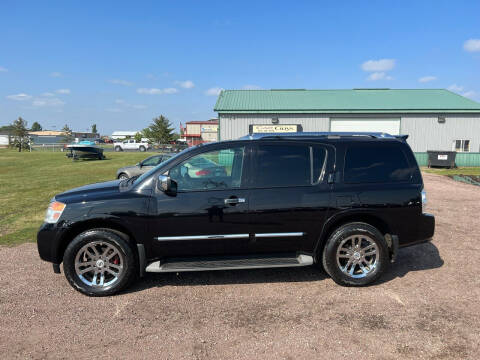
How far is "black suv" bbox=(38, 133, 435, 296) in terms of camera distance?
3619 millimetres

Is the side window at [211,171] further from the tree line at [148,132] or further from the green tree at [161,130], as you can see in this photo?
the green tree at [161,130]

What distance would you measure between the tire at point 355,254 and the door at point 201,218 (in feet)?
3.60

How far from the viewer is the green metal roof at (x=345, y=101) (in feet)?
68.1

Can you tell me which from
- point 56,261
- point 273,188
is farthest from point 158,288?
point 273,188

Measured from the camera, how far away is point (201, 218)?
11.9ft

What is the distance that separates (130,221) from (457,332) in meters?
3.52

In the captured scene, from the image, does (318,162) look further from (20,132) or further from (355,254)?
(20,132)

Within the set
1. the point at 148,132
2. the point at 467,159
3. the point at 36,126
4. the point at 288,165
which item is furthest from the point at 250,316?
the point at 36,126

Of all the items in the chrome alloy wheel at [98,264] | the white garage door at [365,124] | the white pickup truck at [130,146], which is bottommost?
the chrome alloy wheel at [98,264]

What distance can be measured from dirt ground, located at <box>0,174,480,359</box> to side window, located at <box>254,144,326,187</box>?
4.34ft

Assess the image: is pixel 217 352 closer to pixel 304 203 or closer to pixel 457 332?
pixel 304 203

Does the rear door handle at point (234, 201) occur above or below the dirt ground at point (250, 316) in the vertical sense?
above

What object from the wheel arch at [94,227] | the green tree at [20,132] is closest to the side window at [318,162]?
the wheel arch at [94,227]

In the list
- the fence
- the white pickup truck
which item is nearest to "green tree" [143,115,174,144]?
the white pickup truck
